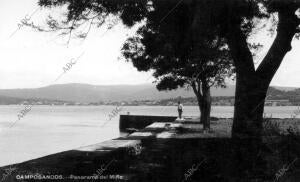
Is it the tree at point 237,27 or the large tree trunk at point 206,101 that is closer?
the tree at point 237,27

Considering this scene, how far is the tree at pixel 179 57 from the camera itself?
46.2ft

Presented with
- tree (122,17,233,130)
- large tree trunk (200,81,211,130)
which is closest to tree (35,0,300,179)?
tree (122,17,233,130)

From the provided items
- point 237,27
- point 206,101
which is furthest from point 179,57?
point 206,101

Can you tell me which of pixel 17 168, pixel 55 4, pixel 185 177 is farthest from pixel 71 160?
pixel 55 4

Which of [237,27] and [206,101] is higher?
[237,27]

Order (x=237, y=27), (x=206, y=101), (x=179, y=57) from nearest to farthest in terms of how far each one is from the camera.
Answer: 1. (x=237, y=27)
2. (x=179, y=57)
3. (x=206, y=101)

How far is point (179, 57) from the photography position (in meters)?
16.2

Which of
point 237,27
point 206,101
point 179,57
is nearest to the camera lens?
point 237,27

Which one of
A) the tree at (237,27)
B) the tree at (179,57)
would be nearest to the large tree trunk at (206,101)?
the tree at (179,57)

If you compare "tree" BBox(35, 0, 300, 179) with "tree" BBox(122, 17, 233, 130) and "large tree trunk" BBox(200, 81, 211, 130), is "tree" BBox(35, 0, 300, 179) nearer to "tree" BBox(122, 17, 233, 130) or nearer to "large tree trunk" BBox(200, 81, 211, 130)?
"tree" BBox(122, 17, 233, 130)

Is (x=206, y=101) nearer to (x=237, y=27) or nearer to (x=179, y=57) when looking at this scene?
(x=179, y=57)

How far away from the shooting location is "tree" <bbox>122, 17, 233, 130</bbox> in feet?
46.2

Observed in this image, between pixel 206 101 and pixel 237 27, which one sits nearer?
pixel 237 27

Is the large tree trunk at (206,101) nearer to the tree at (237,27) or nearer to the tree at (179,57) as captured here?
the tree at (179,57)
